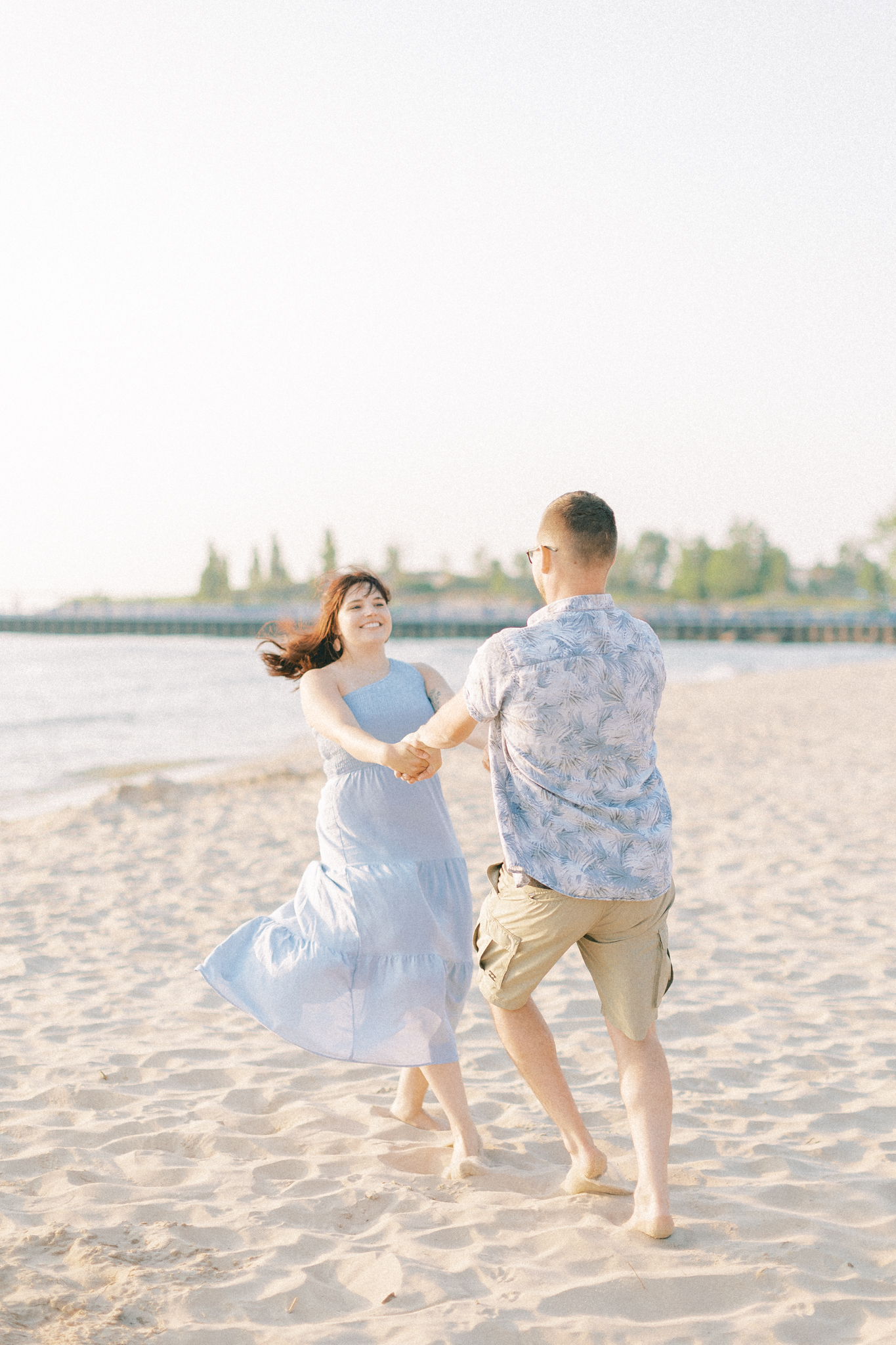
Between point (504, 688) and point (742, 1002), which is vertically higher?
point (504, 688)

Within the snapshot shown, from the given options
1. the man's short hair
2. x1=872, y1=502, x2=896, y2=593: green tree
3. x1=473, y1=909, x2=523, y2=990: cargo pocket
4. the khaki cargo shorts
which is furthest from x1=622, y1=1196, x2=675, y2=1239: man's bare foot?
x1=872, y1=502, x2=896, y2=593: green tree

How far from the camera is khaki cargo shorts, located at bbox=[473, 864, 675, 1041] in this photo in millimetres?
2768

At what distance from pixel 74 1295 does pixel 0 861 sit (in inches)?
256

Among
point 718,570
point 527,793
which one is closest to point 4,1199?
point 527,793

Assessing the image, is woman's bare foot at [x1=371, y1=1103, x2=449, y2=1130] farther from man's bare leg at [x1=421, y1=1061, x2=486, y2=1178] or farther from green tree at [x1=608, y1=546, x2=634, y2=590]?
green tree at [x1=608, y1=546, x2=634, y2=590]

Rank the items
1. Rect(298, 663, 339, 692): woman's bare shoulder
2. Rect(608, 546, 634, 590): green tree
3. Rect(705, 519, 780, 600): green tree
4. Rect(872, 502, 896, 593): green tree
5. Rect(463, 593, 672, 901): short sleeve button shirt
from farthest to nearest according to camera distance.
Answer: Rect(608, 546, 634, 590): green tree, Rect(705, 519, 780, 600): green tree, Rect(872, 502, 896, 593): green tree, Rect(298, 663, 339, 692): woman's bare shoulder, Rect(463, 593, 672, 901): short sleeve button shirt

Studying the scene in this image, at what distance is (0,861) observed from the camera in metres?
8.54

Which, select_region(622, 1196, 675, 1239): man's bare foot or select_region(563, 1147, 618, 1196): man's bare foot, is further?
select_region(563, 1147, 618, 1196): man's bare foot

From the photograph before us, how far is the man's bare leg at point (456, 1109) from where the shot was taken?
3.35 m

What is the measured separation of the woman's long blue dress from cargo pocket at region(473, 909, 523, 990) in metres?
0.47

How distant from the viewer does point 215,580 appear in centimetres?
13500

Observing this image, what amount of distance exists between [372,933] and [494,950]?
1.98ft

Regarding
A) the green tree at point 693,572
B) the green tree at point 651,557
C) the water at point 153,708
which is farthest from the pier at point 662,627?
the green tree at point 651,557

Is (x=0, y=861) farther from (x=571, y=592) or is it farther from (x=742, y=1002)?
(x=571, y=592)
